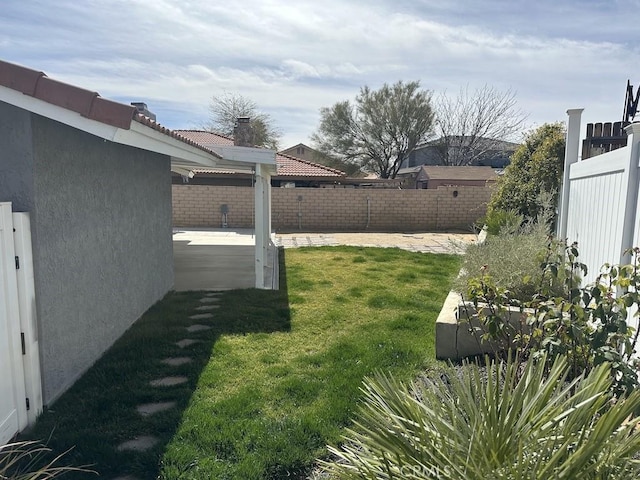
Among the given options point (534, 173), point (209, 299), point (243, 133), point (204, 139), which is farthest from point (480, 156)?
point (209, 299)

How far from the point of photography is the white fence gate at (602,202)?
3.88 meters

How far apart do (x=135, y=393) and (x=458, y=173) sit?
39095 mm

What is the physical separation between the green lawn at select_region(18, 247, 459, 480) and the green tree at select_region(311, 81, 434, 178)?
109ft

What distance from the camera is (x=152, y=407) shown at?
4199 mm

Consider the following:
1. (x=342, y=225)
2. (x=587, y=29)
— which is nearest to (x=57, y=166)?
(x=587, y=29)

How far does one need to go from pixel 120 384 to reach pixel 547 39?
11.0 metres

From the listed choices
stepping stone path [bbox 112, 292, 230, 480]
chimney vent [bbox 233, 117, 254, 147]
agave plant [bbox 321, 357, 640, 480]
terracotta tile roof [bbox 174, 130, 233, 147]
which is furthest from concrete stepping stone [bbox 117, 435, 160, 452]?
terracotta tile roof [bbox 174, 130, 233, 147]

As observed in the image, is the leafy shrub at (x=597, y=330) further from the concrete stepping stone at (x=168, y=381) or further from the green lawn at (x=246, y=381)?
the concrete stepping stone at (x=168, y=381)

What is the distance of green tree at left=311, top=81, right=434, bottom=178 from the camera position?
39.4 meters

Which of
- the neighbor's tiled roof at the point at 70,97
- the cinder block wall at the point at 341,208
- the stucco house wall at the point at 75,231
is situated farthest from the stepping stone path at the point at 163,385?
the cinder block wall at the point at 341,208

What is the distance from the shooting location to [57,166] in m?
4.32

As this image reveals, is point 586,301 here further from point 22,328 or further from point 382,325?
point 22,328

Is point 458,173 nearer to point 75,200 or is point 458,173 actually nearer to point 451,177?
point 451,177

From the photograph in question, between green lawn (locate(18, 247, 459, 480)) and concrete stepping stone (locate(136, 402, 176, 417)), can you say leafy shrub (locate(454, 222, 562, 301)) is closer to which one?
green lawn (locate(18, 247, 459, 480))
